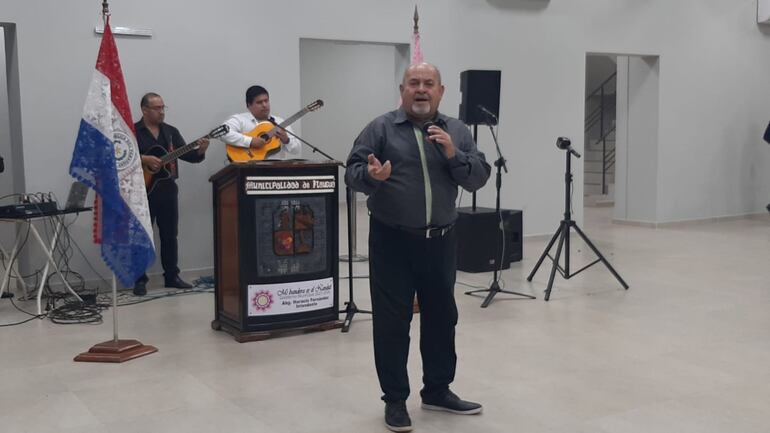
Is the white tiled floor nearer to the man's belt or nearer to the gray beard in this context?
the man's belt

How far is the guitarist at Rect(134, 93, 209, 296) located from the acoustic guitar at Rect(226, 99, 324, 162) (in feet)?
0.81

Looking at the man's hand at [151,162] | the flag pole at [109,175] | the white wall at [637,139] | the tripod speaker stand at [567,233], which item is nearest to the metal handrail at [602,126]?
the white wall at [637,139]

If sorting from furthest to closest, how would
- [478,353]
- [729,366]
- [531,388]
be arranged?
[478,353] < [729,366] < [531,388]

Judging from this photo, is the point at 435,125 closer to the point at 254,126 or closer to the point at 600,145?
the point at 254,126

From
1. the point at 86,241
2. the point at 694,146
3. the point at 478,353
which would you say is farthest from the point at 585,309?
the point at 694,146

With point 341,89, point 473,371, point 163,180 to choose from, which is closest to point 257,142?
point 163,180

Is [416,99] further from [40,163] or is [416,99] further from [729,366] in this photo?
[40,163]

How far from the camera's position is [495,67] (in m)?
8.80

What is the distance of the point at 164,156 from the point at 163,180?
273mm

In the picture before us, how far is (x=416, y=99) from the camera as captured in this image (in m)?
3.28

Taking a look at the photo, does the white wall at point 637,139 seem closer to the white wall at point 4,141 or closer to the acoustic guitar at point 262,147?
the acoustic guitar at point 262,147

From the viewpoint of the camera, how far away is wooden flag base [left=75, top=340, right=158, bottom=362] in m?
4.46

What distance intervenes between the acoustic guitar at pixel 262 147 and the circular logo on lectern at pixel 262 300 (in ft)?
5.55

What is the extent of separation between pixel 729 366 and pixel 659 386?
0.57 meters
